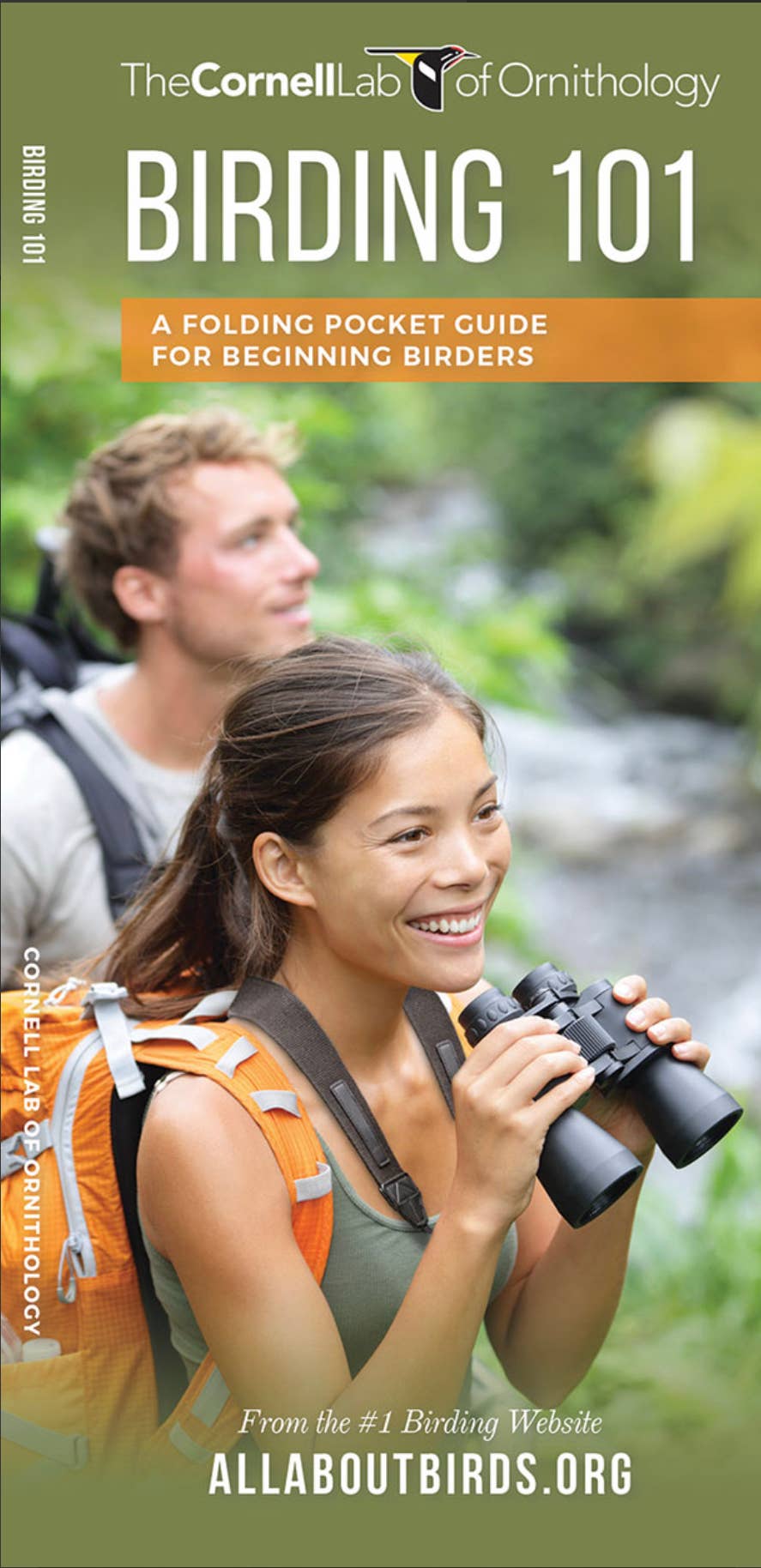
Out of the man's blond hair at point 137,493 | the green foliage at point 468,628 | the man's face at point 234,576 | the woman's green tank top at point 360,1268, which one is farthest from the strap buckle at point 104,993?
the green foliage at point 468,628

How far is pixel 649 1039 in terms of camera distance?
1835 millimetres

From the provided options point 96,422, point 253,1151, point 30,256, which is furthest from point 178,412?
point 253,1151

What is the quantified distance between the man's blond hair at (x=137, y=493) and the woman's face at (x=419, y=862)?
152 centimetres

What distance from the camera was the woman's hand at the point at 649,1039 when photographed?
1.82 meters

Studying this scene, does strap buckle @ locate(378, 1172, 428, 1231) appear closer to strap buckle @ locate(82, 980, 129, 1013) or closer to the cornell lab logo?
strap buckle @ locate(82, 980, 129, 1013)

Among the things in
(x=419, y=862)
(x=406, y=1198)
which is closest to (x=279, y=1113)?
(x=406, y=1198)

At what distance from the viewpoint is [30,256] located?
287 cm

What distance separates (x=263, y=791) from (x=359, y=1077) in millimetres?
406

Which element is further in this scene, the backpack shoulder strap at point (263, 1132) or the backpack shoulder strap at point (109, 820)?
the backpack shoulder strap at point (109, 820)

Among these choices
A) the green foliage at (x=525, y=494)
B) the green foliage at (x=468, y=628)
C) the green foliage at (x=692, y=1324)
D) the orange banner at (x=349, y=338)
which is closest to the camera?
the orange banner at (x=349, y=338)

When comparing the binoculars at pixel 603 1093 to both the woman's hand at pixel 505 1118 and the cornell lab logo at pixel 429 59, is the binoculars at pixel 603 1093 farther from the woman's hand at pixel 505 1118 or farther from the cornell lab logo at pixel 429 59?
the cornell lab logo at pixel 429 59

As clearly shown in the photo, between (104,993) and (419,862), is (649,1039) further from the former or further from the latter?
(104,993)

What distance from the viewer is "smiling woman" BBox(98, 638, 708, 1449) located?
171cm

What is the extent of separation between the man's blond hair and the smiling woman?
128 centimetres
